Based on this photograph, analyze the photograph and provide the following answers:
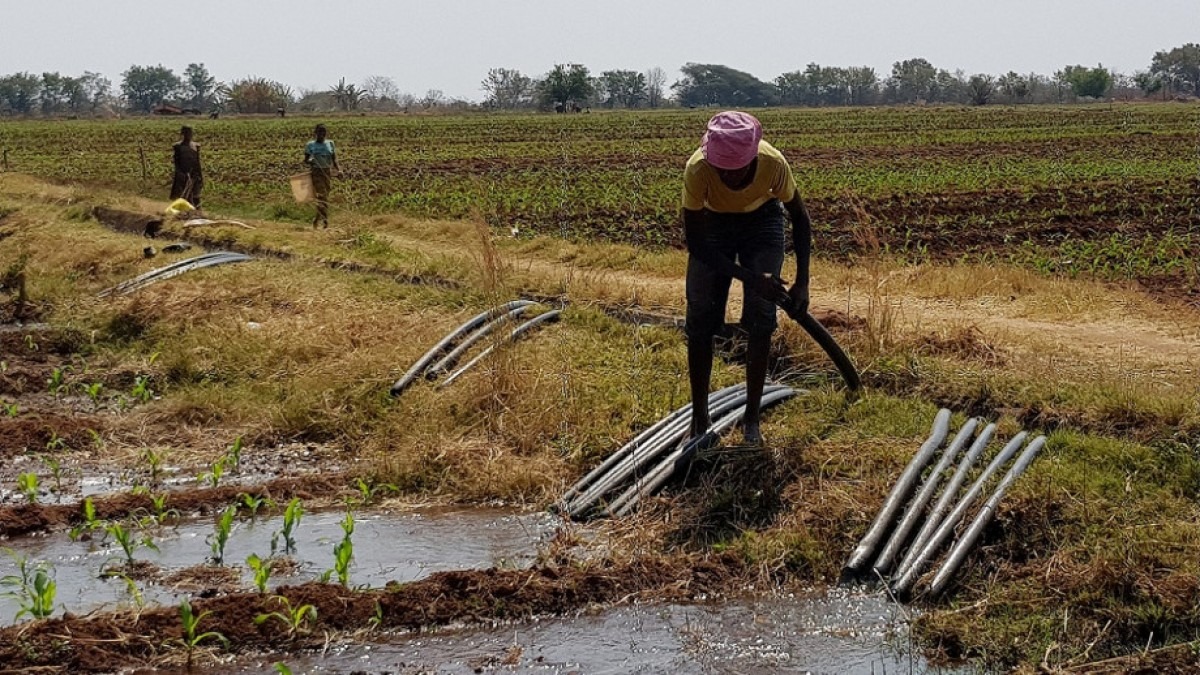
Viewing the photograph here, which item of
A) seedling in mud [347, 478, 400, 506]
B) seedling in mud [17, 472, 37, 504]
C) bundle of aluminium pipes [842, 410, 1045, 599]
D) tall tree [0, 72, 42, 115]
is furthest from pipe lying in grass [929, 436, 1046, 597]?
tall tree [0, 72, 42, 115]

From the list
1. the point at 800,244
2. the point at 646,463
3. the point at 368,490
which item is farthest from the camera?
the point at 368,490

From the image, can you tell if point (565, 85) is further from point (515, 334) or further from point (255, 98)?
point (515, 334)

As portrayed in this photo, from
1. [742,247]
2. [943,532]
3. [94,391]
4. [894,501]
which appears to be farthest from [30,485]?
[943,532]

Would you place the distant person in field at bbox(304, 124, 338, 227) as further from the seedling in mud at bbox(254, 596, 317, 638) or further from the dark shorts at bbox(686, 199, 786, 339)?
the seedling in mud at bbox(254, 596, 317, 638)

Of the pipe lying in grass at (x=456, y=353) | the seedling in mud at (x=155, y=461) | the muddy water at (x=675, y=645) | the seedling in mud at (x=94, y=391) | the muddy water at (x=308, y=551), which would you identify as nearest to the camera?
the muddy water at (x=675, y=645)

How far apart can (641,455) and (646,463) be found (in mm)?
72

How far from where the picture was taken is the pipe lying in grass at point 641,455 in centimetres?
645

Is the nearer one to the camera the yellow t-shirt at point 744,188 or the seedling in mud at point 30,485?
the yellow t-shirt at point 744,188

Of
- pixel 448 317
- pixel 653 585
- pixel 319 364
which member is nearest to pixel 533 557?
pixel 653 585

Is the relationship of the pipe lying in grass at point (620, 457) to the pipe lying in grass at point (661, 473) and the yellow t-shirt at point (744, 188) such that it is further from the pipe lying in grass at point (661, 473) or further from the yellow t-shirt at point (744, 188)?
the yellow t-shirt at point (744, 188)

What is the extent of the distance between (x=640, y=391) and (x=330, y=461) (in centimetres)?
184

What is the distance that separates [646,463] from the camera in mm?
6555

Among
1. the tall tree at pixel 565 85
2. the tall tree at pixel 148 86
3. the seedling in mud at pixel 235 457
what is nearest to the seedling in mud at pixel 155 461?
the seedling in mud at pixel 235 457

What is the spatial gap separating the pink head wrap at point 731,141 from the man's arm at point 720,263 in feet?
1.33
